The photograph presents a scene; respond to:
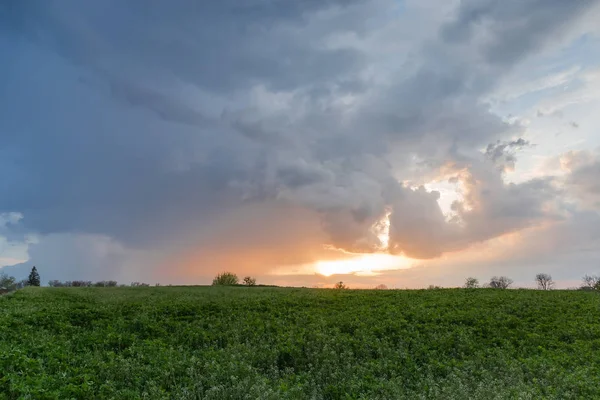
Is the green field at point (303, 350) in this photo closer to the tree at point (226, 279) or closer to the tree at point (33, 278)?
the tree at point (226, 279)

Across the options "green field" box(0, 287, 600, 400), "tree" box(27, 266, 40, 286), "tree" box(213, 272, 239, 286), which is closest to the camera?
"green field" box(0, 287, 600, 400)

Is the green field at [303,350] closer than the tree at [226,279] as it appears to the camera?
Yes

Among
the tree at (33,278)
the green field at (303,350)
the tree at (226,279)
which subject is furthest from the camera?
the tree at (33,278)

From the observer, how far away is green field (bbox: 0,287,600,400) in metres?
12.7

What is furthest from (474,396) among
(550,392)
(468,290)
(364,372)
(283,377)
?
(468,290)

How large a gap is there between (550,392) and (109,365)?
14.0 metres

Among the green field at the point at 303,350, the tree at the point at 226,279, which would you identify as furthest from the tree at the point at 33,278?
the green field at the point at 303,350

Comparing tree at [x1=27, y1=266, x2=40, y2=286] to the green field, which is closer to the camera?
the green field

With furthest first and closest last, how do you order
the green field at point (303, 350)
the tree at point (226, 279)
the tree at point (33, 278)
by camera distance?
1. the tree at point (33, 278)
2. the tree at point (226, 279)
3. the green field at point (303, 350)

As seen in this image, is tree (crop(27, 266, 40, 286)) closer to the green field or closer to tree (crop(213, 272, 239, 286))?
tree (crop(213, 272, 239, 286))

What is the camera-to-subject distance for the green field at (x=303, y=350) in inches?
501

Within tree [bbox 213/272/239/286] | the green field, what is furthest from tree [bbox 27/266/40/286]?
the green field

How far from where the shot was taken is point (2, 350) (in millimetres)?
14219

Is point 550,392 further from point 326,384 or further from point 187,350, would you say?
point 187,350
